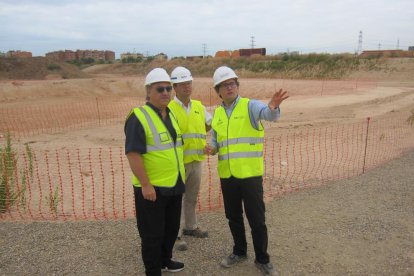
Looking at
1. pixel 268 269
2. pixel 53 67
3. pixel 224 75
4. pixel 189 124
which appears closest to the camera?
pixel 224 75

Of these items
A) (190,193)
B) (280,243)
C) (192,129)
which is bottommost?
(280,243)

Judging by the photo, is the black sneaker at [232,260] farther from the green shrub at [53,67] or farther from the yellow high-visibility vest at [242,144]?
the green shrub at [53,67]

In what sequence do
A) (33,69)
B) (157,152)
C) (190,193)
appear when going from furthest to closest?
(33,69) → (190,193) → (157,152)

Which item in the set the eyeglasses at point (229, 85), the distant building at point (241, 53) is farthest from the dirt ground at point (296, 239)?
the distant building at point (241, 53)

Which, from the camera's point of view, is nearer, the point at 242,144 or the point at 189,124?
the point at 242,144

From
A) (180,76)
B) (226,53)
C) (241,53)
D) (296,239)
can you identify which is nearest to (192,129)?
(180,76)

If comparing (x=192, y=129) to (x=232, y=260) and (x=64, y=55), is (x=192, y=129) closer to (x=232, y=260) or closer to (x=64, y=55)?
(x=232, y=260)

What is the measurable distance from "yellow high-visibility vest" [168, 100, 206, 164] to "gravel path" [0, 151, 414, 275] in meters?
1.12

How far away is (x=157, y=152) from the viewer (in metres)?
3.07

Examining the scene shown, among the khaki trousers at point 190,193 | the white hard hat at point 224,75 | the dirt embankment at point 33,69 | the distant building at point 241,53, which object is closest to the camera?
the white hard hat at point 224,75

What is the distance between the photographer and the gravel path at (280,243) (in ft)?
12.5

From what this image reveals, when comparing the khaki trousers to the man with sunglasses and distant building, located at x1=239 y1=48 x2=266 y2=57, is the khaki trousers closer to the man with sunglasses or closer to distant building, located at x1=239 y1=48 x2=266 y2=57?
the man with sunglasses

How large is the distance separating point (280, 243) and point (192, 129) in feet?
5.58

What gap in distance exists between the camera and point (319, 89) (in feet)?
90.4
